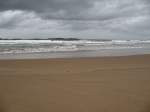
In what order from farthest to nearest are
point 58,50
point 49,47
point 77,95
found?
1. point 49,47
2. point 58,50
3. point 77,95

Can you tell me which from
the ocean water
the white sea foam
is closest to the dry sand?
the ocean water

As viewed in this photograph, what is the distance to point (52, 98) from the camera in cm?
463

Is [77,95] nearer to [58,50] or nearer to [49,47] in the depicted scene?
[58,50]

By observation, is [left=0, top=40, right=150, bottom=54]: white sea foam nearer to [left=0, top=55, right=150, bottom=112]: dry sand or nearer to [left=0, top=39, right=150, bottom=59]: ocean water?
[left=0, top=39, right=150, bottom=59]: ocean water

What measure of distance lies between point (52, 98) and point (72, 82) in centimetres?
153

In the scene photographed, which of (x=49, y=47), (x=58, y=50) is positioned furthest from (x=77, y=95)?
(x=49, y=47)

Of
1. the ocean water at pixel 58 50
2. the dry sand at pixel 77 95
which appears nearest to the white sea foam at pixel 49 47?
the ocean water at pixel 58 50

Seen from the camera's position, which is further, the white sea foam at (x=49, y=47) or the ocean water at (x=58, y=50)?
the white sea foam at (x=49, y=47)

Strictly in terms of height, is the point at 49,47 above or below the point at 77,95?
above

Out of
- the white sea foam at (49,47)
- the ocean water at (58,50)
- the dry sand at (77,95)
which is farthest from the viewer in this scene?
the white sea foam at (49,47)

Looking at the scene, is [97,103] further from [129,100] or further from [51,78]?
[51,78]

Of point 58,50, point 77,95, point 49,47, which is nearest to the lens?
point 77,95

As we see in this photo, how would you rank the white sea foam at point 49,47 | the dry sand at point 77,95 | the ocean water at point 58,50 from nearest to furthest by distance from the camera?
the dry sand at point 77,95, the ocean water at point 58,50, the white sea foam at point 49,47

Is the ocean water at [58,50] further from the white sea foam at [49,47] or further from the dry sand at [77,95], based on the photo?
the dry sand at [77,95]
